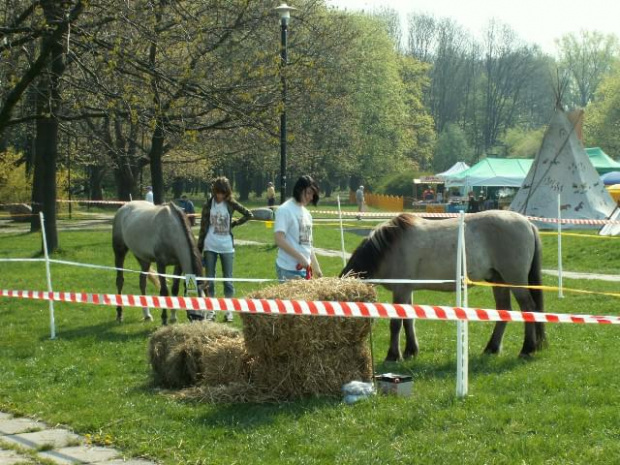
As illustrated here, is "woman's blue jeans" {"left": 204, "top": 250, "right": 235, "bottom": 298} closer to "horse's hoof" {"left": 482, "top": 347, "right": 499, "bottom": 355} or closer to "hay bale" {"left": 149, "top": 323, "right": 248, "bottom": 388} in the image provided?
"hay bale" {"left": 149, "top": 323, "right": 248, "bottom": 388}

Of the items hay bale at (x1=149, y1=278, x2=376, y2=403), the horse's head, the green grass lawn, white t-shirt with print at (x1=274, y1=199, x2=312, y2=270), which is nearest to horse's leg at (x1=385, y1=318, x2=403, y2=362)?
the green grass lawn

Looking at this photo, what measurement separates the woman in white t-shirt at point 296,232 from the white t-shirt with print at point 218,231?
2828 millimetres

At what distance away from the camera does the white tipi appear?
2870 cm

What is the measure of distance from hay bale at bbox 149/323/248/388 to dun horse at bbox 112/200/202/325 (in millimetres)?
2544

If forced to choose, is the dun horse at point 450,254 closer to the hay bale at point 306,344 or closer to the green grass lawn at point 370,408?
the green grass lawn at point 370,408

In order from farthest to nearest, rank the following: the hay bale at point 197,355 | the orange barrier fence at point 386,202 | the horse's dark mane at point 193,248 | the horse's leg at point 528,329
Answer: the orange barrier fence at point 386,202
the horse's dark mane at point 193,248
the horse's leg at point 528,329
the hay bale at point 197,355

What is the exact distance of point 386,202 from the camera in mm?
60906

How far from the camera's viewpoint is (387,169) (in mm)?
70062

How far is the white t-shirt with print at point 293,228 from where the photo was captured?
29.0ft

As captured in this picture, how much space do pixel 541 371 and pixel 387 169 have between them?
6193cm

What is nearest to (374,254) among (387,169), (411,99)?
(387,169)

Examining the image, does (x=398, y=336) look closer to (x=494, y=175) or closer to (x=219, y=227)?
(x=219, y=227)

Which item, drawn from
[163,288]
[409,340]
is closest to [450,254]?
[409,340]

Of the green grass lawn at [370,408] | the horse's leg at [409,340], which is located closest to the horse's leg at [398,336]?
the horse's leg at [409,340]
